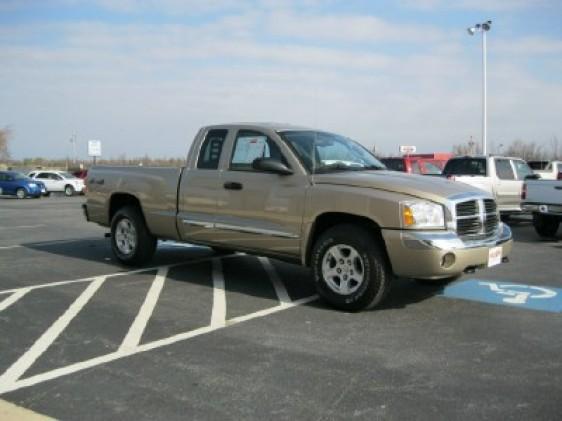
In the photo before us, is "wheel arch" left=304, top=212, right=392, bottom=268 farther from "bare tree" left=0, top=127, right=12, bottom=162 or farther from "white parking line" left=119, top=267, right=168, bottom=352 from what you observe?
"bare tree" left=0, top=127, right=12, bottom=162

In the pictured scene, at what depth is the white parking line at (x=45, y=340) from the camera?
439 cm

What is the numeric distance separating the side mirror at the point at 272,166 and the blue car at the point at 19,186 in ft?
103

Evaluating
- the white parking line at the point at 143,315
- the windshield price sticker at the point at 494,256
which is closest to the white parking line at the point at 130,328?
the white parking line at the point at 143,315

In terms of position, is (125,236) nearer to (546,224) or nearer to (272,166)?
(272,166)

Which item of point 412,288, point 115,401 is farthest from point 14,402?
point 412,288

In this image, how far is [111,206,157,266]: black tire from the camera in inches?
333

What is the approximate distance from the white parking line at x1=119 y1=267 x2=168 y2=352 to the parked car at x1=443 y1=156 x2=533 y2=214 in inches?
386

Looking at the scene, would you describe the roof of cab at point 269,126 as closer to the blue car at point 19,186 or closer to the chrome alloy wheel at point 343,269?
the chrome alloy wheel at point 343,269

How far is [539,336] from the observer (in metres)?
5.32

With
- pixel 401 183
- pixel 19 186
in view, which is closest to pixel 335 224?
pixel 401 183

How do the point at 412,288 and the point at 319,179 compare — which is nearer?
the point at 319,179

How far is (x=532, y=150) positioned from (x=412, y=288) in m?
48.7

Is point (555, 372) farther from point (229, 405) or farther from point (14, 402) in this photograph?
point (14, 402)

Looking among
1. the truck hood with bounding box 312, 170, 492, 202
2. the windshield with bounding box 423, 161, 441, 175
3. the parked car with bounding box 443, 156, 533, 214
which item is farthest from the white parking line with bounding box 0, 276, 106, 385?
the windshield with bounding box 423, 161, 441, 175
